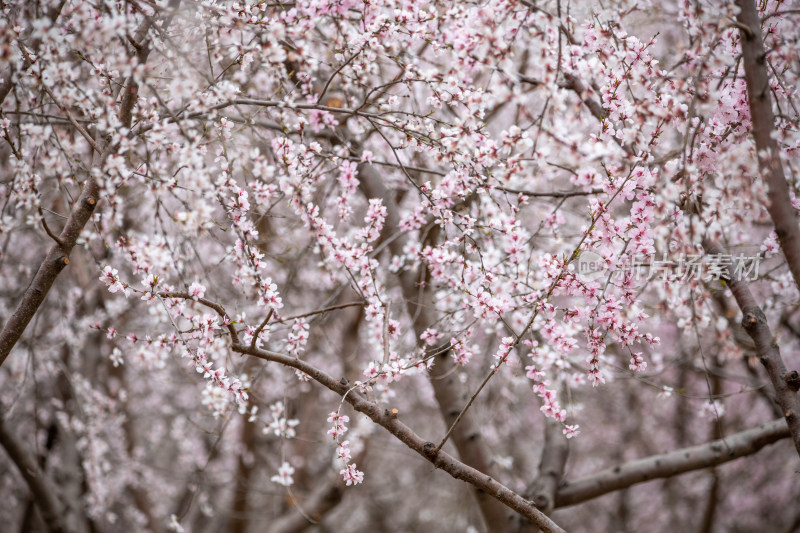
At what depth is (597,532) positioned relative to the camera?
9.02m

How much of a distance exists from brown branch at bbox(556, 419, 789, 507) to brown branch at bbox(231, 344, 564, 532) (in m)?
1.43

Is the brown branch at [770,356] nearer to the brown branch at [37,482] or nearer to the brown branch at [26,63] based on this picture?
the brown branch at [26,63]

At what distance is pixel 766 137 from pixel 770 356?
1.10 meters

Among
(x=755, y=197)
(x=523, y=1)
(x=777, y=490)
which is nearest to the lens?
(x=755, y=197)

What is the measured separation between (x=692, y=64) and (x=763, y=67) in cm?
49

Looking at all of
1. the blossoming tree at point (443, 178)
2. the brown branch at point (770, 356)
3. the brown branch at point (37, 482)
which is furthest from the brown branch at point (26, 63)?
the brown branch at point (770, 356)

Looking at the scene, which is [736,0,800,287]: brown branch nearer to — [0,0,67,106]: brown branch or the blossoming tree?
the blossoming tree

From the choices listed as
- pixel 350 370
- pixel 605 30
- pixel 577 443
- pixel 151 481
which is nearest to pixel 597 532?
pixel 577 443

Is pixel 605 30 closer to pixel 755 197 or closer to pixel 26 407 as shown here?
pixel 755 197

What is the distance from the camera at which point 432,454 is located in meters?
2.44

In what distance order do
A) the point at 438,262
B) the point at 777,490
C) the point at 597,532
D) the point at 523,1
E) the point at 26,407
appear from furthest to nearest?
1. the point at 597,532
2. the point at 777,490
3. the point at 26,407
4. the point at 438,262
5. the point at 523,1

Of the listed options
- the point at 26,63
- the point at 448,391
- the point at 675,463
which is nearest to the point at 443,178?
the point at 448,391

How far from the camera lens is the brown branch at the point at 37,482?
418 cm

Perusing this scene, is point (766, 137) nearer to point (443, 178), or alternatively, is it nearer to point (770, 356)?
point (770, 356)
